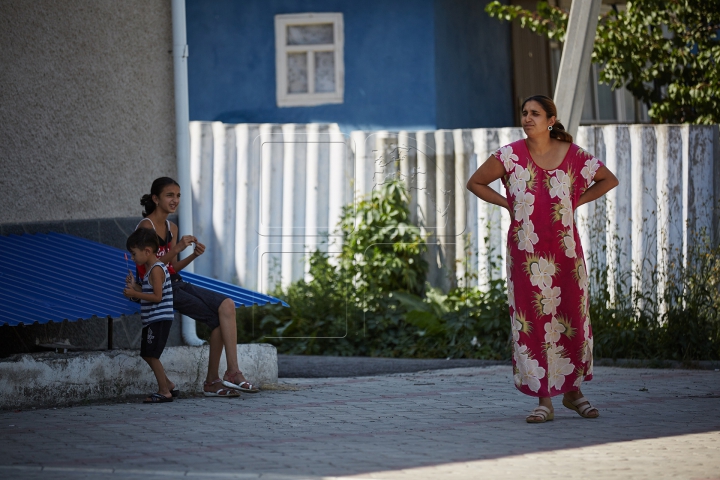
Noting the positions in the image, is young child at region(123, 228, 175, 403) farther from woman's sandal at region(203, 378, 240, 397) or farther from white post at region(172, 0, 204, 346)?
white post at region(172, 0, 204, 346)

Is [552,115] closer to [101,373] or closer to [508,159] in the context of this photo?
[508,159]

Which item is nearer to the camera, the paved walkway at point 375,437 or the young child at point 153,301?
the paved walkway at point 375,437

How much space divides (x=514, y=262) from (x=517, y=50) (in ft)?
32.4

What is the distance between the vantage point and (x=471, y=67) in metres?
14.8

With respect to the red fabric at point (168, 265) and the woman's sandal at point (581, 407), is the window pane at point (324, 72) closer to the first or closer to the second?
the red fabric at point (168, 265)

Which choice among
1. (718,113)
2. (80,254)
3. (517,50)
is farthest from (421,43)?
(80,254)

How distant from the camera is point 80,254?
26.2 feet

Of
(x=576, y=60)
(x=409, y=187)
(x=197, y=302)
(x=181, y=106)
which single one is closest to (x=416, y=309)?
(x=409, y=187)

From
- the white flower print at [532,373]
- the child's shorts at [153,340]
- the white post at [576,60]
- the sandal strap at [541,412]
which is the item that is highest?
the white post at [576,60]

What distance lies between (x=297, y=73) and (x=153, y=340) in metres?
7.83

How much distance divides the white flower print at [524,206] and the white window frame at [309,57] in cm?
803

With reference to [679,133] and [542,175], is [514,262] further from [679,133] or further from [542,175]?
[679,133]

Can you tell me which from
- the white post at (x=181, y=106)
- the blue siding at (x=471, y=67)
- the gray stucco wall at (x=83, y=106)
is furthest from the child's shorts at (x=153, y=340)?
the blue siding at (x=471, y=67)

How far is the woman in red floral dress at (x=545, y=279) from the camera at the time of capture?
246 inches
